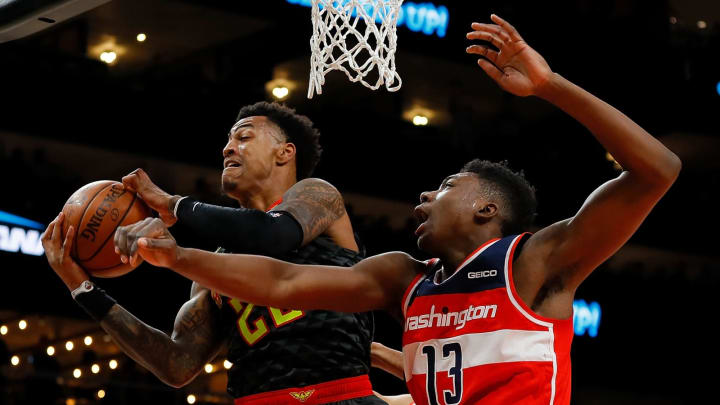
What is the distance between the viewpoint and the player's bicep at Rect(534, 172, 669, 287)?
324 centimetres

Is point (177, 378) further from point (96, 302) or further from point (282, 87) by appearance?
point (282, 87)

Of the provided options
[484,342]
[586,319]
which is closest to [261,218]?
[484,342]

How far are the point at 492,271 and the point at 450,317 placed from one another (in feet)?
0.68

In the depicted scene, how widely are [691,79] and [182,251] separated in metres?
15.4

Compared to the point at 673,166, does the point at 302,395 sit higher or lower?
lower

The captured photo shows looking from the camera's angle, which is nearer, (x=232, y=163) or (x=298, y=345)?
(x=298, y=345)

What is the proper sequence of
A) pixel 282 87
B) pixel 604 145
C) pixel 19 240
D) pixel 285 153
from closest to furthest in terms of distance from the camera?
pixel 604 145, pixel 285 153, pixel 19 240, pixel 282 87

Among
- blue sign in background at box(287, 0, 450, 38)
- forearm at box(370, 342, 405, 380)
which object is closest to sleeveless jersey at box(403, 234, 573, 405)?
forearm at box(370, 342, 405, 380)

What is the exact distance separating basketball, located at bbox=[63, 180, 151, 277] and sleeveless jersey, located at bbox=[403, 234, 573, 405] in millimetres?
1272

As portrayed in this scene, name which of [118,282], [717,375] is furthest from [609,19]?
[118,282]

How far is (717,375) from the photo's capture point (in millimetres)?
15805

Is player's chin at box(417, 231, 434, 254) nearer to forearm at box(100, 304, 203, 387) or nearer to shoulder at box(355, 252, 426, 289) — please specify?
shoulder at box(355, 252, 426, 289)

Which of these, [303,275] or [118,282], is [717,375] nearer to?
[118,282]

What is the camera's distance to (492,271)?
350 centimetres
